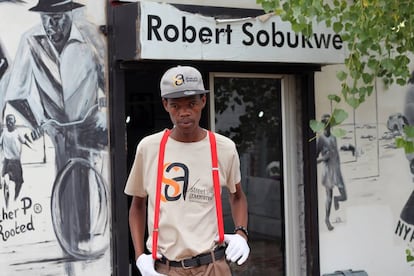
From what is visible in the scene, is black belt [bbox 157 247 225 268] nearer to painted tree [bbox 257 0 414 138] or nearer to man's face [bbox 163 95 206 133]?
man's face [bbox 163 95 206 133]

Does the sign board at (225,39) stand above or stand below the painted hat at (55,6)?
below

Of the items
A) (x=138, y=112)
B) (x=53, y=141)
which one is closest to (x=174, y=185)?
(x=53, y=141)

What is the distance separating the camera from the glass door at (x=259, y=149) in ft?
19.4

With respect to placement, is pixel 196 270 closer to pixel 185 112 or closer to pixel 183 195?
pixel 183 195

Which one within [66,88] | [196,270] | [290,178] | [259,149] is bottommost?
[196,270]

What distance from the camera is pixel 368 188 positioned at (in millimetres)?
6391

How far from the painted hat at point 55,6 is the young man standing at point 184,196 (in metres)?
1.95

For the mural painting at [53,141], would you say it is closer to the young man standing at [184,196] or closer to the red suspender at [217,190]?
the young man standing at [184,196]

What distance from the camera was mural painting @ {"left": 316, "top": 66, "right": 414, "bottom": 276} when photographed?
618 centimetres

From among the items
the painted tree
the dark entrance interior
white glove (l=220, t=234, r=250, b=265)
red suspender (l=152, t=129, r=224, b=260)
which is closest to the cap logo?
red suspender (l=152, t=129, r=224, b=260)

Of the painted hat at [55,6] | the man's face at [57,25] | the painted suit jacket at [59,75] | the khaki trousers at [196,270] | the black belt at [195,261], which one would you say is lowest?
the khaki trousers at [196,270]

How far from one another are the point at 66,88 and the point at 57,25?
465mm

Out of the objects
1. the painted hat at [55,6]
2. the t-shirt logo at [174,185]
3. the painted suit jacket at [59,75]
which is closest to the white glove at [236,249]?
the t-shirt logo at [174,185]

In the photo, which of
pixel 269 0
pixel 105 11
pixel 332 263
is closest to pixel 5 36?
pixel 105 11
